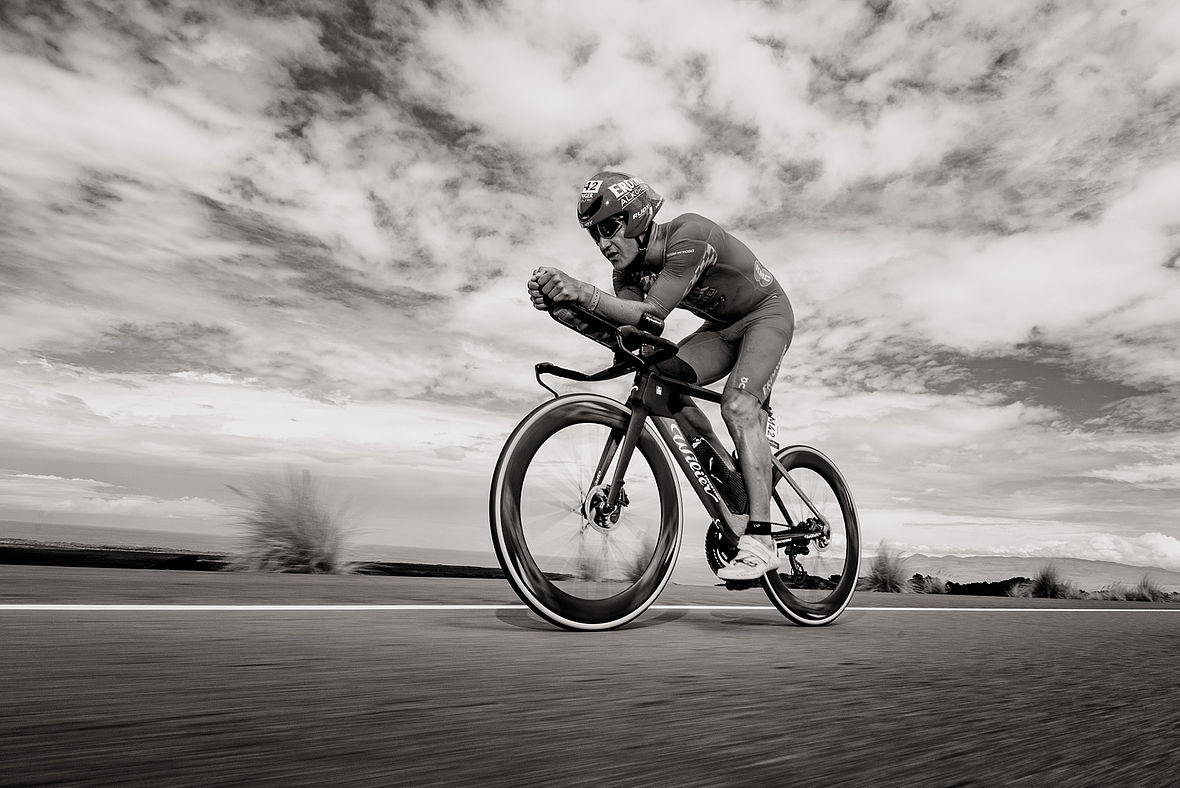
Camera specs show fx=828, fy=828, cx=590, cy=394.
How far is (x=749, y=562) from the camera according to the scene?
4180 millimetres

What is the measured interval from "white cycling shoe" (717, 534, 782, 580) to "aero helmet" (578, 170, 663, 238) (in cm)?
169

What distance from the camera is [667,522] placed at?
391 centimetres

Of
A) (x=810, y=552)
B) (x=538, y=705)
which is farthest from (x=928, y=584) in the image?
(x=538, y=705)

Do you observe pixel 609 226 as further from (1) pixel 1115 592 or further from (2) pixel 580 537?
(1) pixel 1115 592

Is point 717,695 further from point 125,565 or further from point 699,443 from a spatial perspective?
point 125,565

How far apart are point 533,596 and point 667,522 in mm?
846

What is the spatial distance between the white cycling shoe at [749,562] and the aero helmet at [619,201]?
1690 mm

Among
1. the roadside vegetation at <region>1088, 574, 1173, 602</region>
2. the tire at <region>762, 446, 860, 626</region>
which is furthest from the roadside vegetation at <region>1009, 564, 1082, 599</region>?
the tire at <region>762, 446, 860, 626</region>

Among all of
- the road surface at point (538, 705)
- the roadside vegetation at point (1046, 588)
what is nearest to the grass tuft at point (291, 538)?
the road surface at point (538, 705)

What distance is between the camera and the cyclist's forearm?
3.64m

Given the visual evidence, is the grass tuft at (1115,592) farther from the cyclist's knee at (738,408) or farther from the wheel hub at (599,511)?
the wheel hub at (599,511)

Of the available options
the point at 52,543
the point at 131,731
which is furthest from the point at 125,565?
the point at 131,731

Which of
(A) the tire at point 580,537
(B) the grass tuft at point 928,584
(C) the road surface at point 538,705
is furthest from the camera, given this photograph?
(B) the grass tuft at point 928,584

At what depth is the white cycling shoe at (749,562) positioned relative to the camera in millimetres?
4176
